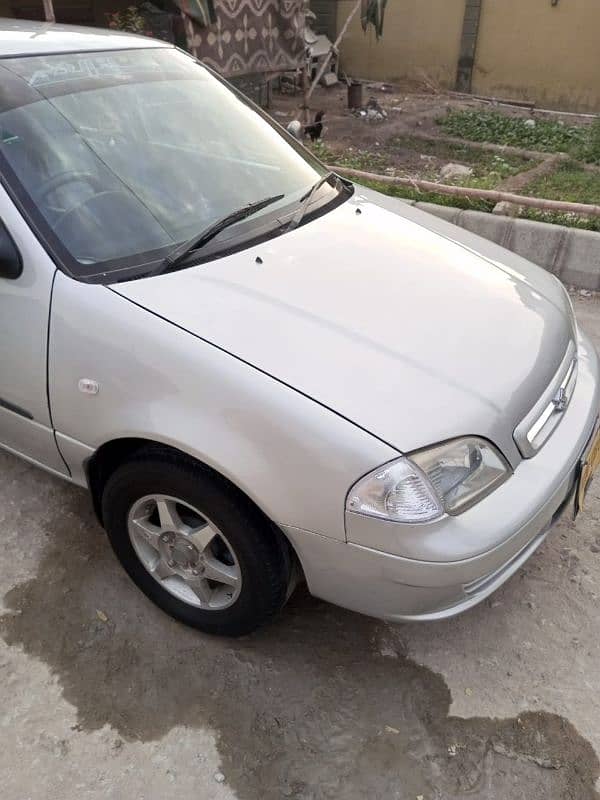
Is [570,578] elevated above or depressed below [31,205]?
below

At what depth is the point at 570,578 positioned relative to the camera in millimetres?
2459

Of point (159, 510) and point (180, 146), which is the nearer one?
point (159, 510)

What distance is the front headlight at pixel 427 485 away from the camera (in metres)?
1.66

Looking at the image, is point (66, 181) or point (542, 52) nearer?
point (66, 181)

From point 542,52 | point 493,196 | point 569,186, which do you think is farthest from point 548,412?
point 542,52

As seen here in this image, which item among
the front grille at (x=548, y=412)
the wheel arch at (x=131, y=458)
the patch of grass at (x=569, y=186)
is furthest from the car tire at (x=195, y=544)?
the patch of grass at (x=569, y=186)

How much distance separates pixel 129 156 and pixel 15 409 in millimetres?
965

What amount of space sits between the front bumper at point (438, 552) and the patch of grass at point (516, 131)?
645 cm

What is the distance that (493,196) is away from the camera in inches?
191

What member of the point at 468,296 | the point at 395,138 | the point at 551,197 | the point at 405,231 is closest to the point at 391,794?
the point at 468,296

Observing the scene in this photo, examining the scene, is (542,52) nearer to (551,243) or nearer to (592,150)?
(592,150)

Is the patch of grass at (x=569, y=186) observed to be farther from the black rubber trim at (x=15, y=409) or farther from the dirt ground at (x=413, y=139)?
the black rubber trim at (x=15, y=409)

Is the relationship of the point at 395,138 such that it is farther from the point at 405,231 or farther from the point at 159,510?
the point at 159,510

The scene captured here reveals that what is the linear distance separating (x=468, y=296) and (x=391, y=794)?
153cm
